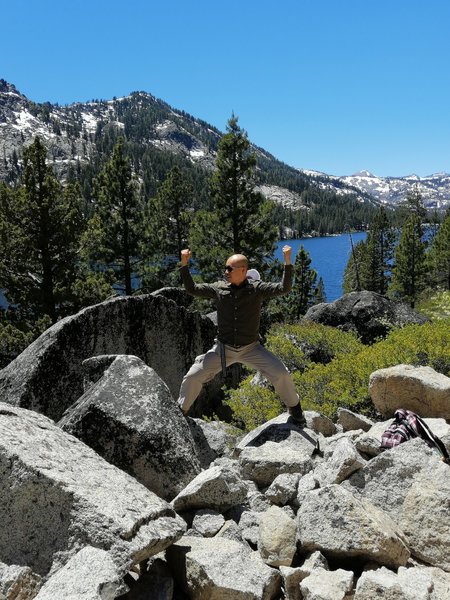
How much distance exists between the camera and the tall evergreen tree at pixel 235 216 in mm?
30094

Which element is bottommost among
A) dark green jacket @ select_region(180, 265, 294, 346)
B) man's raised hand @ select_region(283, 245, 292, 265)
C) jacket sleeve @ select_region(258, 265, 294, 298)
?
dark green jacket @ select_region(180, 265, 294, 346)

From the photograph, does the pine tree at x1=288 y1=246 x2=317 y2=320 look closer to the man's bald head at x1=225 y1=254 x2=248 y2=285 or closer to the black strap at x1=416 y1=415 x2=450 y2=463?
the man's bald head at x1=225 y1=254 x2=248 y2=285

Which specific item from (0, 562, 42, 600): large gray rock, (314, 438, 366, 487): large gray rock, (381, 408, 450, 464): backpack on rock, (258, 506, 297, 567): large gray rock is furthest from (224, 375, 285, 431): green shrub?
(0, 562, 42, 600): large gray rock

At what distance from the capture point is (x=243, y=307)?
6715 millimetres

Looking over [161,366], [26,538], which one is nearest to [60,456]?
[26,538]

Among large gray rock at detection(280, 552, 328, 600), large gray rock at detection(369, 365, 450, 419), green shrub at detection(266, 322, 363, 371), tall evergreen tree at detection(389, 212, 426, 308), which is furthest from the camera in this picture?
tall evergreen tree at detection(389, 212, 426, 308)

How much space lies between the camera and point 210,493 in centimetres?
446

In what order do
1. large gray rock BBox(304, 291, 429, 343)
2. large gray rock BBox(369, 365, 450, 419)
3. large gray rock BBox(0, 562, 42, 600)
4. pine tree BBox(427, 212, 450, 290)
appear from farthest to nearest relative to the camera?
pine tree BBox(427, 212, 450, 290) < large gray rock BBox(304, 291, 429, 343) < large gray rock BBox(369, 365, 450, 419) < large gray rock BBox(0, 562, 42, 600)

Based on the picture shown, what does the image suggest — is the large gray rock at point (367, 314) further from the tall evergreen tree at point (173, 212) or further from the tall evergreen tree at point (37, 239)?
the tall evergreen tree at point (173, 212)

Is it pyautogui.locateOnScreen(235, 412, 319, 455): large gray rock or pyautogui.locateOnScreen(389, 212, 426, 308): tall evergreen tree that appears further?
pyautogui.locateOnScreen(389, 212, 426, 308): tall evergreen tree

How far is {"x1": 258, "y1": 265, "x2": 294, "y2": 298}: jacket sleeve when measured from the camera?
664 centimetres

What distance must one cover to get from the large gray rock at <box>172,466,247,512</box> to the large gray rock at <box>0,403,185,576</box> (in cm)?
65

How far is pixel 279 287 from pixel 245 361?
3.57 ft

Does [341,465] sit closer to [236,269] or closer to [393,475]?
[393,475]
